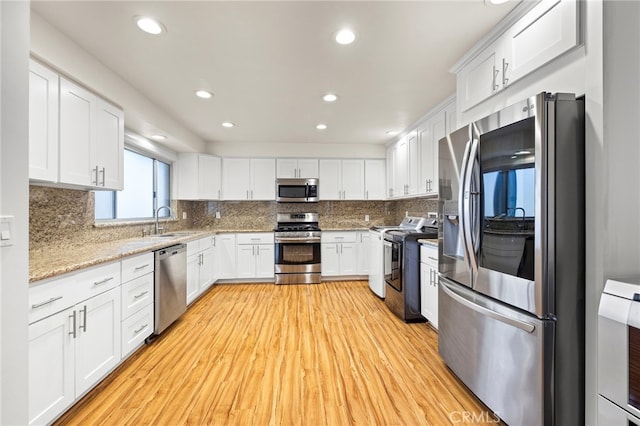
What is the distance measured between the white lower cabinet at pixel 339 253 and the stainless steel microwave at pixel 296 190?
0.74 metres

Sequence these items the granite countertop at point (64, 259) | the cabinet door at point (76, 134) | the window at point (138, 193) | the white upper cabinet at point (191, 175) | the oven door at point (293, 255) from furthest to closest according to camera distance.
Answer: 1. the oven door at point (293, 255)
2. the white upper cabinet at point (191, 175)
3. the window at point (138, 193)
4. the cabinet door at point (76, 134)
5. the granite countertop at point (64, 259)

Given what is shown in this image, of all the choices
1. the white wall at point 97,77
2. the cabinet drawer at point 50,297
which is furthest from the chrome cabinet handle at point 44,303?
the white wall at point 97,77

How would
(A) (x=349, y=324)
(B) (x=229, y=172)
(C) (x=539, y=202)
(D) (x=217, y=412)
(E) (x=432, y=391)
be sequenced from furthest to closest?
(B) (x=229, y=172) → (A) (x=349, y=324) → (E) (x=432, y=391) → (D) (x=217, y=412) → (C) (x=539, y=202)

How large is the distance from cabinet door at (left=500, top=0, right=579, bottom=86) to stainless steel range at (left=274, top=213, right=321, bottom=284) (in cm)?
346

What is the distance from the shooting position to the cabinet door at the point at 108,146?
221 centimetres

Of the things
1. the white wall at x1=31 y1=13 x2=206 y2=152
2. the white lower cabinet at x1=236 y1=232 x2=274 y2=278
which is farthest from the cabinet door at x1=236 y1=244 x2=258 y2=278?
the white wall at x1=31 y1=13 x2=206 y2=152

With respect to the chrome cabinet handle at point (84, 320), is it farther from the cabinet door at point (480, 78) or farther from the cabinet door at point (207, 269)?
the cabinet door at point (480, 78)

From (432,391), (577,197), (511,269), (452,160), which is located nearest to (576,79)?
Answer: (577,197)

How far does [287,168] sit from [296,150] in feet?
Result: 1.21

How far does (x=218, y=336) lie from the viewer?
2627 millimetres

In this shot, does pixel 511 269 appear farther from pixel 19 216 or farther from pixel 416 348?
pixel 19 216

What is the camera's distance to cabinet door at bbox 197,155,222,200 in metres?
4.52

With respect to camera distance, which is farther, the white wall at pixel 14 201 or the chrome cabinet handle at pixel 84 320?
the chrome cabinet handle at pixel 84 320

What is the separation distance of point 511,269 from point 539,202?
0.38 m
